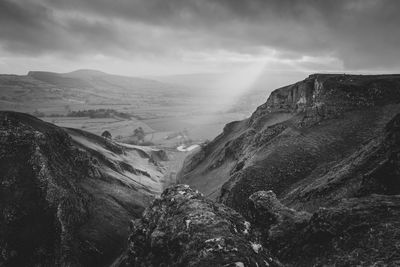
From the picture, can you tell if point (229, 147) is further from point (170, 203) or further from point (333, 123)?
point (170, 203)

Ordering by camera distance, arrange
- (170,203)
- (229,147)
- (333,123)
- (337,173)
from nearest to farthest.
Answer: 1. (170,203)
2. (337,173)
3. (333,123)
4. (229,147)

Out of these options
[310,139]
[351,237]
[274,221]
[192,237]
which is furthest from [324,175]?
[192,237]

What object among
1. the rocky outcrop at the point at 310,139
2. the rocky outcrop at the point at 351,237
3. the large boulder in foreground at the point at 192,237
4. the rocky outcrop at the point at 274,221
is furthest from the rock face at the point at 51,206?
the rocky outcrop at the point at 351,237

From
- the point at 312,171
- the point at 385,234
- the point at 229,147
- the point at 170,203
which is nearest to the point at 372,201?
the point at 385,234

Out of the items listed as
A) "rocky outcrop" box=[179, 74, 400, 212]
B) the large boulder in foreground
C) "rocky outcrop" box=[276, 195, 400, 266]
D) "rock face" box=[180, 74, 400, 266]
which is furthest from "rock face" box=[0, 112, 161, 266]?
"rocky outcrop" box=[276, 195, 400, 266]

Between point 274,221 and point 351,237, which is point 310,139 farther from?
point 351,237

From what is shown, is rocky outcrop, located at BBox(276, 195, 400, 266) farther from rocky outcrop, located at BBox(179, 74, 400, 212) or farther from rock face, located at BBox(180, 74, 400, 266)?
rocky outcrop, located at BBox(179, 74, 400, 212)

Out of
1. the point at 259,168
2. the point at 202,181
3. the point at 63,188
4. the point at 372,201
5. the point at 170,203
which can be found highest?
the point at 372,201
